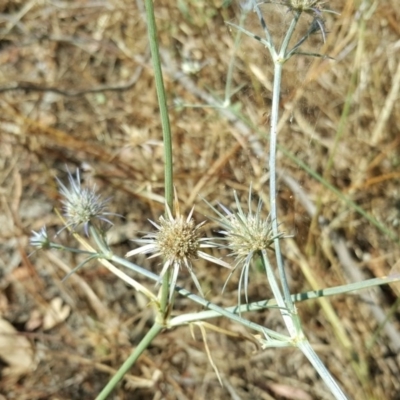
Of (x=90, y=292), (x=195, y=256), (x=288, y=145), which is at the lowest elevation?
(x=195, y=256)

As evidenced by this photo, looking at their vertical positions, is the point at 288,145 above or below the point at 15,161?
below

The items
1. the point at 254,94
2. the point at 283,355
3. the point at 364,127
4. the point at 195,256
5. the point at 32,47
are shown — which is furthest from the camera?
the point at 32,47

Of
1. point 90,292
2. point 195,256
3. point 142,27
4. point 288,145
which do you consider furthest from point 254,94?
point 195,256

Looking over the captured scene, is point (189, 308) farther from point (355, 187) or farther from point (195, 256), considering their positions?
point (195, 256)

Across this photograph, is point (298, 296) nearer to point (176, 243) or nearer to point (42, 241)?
point (176, 243)

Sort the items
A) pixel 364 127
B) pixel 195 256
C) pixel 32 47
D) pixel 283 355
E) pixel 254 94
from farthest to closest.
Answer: pixel 32 47
pixel 364 127
pixel 254 94
pixel 283 355
pixel 195 256

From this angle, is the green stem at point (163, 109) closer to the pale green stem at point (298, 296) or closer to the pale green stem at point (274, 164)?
the pale green stem at point (298, 296)

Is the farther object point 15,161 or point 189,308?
point 15,161

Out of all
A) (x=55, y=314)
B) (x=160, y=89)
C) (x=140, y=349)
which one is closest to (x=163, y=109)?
(x=160, y=89)
